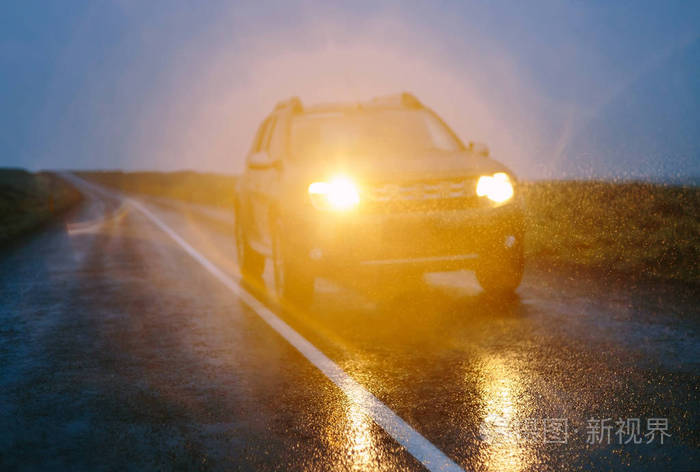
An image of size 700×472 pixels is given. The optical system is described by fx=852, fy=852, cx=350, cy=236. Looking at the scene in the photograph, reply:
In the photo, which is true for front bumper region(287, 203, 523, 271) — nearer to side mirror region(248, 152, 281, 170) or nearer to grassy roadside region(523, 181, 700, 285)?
side mirror region(248, 152, 281, 170)

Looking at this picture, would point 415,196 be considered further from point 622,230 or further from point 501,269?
point 622,230

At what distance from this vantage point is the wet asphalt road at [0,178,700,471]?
4.24 meters

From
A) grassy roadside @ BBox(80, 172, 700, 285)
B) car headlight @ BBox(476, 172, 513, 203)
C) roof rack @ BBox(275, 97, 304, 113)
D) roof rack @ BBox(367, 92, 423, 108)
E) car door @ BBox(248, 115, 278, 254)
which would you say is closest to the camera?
car headlight @ BBox(476, 172, 513, 203)

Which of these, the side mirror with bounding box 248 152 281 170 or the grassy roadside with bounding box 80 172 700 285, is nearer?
the side mirror with bounding box 248 152 281 170

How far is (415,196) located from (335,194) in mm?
747

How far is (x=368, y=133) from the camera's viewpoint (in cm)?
945

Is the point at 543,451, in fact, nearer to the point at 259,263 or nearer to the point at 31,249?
the point at 259,263

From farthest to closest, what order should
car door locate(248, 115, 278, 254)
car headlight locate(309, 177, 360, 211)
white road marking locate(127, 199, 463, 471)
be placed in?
car door locate(248, 115, 278, 254) < car headlight locate(309, 177, 360, 211) < white road marking locate(127, 199, 463, 471)

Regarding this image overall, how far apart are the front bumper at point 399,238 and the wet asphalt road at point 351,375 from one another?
542 millimetres

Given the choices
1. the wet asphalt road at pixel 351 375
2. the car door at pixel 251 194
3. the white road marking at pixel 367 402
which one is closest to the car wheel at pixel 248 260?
the car door at pixel 251 194

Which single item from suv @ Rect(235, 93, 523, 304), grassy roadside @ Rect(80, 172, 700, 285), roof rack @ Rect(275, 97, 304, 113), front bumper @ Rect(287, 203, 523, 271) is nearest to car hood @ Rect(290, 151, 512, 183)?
suv @ Rect(235, 93, 523, 304)

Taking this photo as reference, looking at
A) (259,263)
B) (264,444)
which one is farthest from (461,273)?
(264,444)

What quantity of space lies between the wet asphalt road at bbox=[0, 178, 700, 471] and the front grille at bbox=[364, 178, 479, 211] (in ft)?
3.37

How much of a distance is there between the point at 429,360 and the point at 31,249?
1217cm
